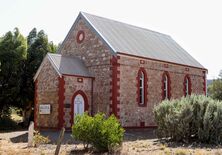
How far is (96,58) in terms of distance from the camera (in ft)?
88.0

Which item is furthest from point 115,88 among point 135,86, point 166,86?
point 166,86

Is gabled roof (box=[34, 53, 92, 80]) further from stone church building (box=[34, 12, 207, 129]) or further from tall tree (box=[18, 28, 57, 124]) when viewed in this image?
tall tree (box=[18, 28, 57, 124])

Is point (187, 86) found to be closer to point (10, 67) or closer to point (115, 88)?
point (115, 88)

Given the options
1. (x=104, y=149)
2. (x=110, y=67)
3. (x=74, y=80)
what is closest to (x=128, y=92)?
(x=110, y=67)

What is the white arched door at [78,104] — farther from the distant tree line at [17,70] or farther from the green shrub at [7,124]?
the green shrub at [7,124]

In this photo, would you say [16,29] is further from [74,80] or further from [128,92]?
[128,92]

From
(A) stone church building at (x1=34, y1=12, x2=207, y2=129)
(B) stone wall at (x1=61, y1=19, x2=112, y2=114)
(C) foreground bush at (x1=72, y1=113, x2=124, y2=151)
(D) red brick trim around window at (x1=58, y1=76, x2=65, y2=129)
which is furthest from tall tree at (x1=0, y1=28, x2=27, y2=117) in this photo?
(C) foreground bush at (x1=72, y1=113, x2=124, y2=151)

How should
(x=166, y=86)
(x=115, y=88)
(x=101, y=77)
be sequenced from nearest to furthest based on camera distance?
(x=115, y=88) → (x=101, y=77) → (x=166, y=86)

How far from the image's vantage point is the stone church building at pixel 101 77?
82.1 ft

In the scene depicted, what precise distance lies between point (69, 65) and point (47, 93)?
8.80 feet

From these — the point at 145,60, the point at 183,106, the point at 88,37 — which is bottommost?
the point at 183,106

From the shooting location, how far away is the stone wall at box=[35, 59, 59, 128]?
24984 mm

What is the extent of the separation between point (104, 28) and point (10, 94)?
1169cm

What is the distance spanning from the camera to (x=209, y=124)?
17031 mm
